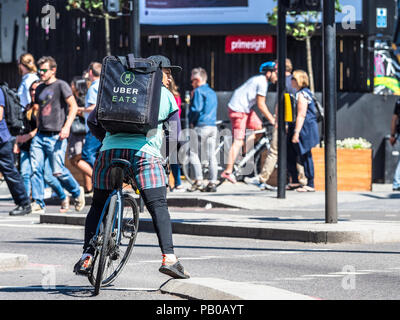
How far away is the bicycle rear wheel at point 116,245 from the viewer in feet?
24.3

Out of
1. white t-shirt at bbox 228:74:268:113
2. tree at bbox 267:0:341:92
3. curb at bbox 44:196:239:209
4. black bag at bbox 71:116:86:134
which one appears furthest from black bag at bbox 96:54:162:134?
tree at bbox 267:0:341:92

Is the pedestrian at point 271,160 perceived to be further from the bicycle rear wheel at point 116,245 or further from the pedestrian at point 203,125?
the bicycle rear wheel at point 116,245

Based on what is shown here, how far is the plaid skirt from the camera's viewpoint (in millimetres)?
7633

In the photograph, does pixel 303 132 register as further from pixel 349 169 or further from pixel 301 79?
pixel 349 169

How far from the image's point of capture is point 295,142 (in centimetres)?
1653

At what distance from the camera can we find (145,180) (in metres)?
7.68

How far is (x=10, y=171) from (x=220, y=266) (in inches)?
211

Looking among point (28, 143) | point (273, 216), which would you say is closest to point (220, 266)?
point (273, 216)

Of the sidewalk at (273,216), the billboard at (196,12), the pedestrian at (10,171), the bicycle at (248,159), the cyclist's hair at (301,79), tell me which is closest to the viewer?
the sidewalk at (273,216)

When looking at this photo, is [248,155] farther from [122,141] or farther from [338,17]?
[122,141]

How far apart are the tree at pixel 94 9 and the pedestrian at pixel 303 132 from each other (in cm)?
→ 611

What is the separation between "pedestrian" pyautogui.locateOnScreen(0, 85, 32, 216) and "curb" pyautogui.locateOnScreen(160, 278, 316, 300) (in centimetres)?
652

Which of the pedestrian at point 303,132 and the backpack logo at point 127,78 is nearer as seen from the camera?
the backpack logo at point 127,78

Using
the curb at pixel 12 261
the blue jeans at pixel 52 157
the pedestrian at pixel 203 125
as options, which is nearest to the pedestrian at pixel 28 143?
the blue jeans at pixel 52 157
